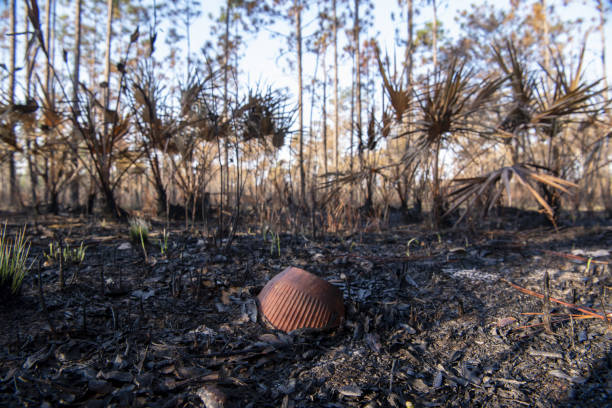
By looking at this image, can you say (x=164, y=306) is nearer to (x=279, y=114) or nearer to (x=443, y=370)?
(x=443, y=370)

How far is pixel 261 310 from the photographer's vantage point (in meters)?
1.75

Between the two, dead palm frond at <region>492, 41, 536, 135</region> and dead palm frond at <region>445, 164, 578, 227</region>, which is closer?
dead palm frond at <region>445, 164, 578, 227</region>

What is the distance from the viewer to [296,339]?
154 centimetres

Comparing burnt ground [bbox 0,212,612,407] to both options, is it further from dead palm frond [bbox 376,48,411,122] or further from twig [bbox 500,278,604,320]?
dead palm frond [bbox 376,48,411,122]

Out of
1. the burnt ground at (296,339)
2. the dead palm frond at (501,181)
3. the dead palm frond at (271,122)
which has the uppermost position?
the dead palm frond at (271,122)

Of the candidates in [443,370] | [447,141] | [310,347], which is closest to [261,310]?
[310,347]

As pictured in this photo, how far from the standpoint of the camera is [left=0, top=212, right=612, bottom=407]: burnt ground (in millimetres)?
1188

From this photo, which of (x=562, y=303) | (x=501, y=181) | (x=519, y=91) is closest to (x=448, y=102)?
(x=501, y=181)

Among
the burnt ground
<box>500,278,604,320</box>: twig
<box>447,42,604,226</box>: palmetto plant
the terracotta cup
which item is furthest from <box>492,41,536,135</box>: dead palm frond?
the terracotta cup

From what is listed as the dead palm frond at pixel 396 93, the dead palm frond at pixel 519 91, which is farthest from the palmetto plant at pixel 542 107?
the dead palm frond at pixel 396 93

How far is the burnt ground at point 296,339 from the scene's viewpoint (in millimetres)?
1188

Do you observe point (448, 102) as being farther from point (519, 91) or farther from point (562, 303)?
point (562, 303)

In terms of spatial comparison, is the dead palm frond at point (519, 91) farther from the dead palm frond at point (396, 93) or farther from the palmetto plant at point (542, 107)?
the dead palm frond at point (396, 93)

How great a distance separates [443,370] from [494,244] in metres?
2.43
